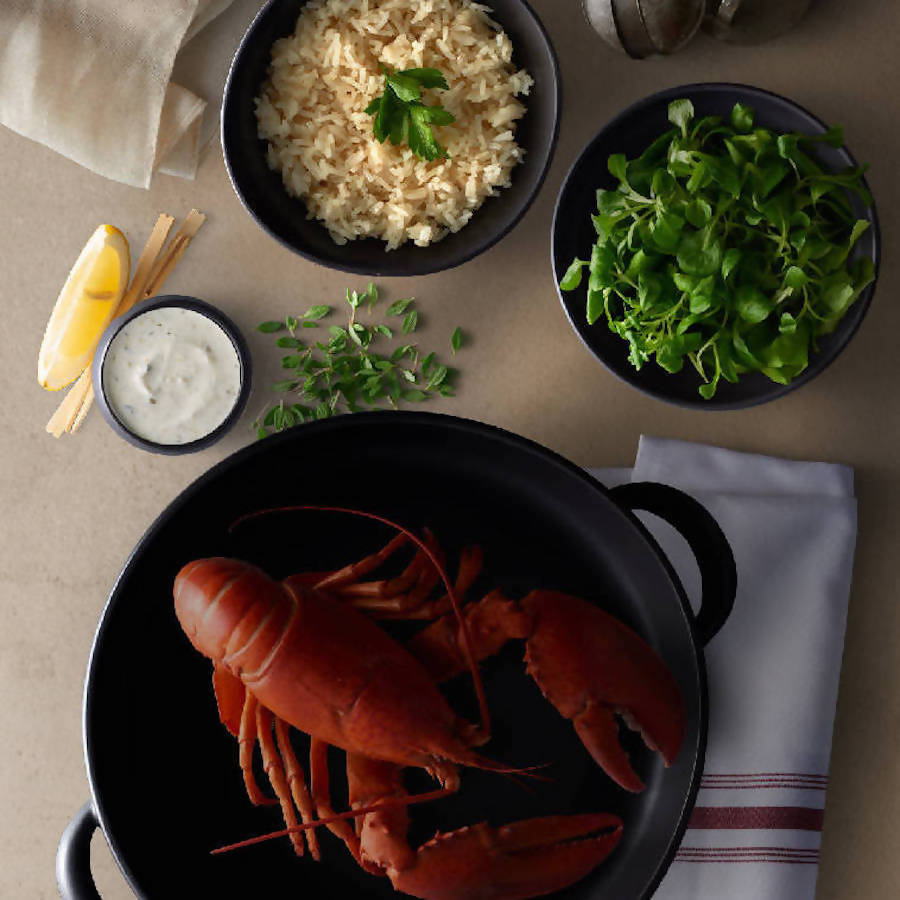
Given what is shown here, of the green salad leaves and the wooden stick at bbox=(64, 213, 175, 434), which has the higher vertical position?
the green salad leaves

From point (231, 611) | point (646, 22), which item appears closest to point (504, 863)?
point (231, 611)

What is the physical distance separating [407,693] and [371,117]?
622 mm

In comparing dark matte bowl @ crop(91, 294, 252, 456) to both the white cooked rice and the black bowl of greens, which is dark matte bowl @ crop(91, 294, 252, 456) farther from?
the black bowl of greens

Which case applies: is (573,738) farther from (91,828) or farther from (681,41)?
(681,41)

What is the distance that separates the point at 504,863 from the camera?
1104mm

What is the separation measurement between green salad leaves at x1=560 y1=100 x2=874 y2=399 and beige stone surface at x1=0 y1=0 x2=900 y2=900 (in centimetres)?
16

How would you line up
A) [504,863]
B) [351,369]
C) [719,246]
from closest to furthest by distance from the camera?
[719,246] < [504,863] < [351,369]

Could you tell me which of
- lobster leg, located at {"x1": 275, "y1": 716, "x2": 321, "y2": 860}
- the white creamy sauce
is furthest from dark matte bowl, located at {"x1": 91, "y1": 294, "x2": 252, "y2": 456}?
lobster leg, located at {"x1": 275, "y1": 716, "x2": 321, "y2": 860}

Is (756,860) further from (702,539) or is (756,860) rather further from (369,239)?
(369,239)

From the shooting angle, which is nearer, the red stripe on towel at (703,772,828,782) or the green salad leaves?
the green salad leaves

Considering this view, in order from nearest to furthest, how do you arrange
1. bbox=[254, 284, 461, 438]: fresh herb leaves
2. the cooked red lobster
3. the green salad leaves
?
the green salad leaves → the cooked red lobster → bbox=[254, 284, 461, 438]: fresh herb leaves

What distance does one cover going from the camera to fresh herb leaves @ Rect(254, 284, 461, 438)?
1198mm

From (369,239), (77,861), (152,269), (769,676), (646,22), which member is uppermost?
(646,22)

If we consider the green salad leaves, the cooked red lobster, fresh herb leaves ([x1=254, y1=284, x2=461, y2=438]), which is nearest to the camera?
the green salad leaves
